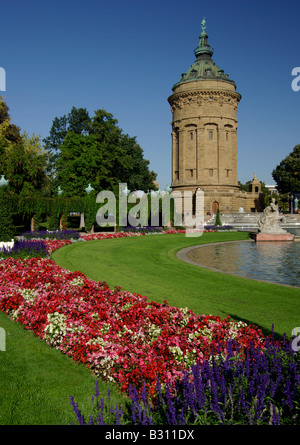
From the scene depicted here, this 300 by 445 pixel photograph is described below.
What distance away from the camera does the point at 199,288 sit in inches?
430

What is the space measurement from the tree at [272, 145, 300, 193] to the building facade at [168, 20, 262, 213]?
49.9ft

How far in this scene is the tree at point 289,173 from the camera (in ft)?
256

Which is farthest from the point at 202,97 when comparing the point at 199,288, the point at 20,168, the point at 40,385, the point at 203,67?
the point at 40,385

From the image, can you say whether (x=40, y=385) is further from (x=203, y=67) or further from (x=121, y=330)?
(x=203, y=67)

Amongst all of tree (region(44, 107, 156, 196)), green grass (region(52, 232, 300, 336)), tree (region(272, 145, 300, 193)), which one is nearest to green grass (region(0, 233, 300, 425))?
green grass (region(52, 232, 300, 336))

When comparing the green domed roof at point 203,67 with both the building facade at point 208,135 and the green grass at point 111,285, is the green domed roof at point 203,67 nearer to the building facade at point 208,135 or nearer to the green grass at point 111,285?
the building facade at point 208,135

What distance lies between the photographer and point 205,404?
345cm

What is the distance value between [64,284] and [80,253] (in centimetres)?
1030

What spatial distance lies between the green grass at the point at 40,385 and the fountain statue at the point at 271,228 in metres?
24.3

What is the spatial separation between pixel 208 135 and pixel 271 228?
43186 mm

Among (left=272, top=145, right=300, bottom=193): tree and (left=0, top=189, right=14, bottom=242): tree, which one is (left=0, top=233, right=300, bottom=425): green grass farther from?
(left=272, top=145, right=300, bottom=193): tree

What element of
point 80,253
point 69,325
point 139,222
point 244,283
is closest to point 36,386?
point 69,325

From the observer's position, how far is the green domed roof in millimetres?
68412
